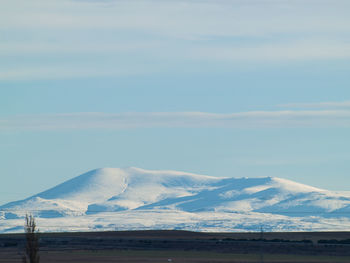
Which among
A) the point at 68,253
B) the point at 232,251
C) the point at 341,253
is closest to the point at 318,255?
the point at 341,253

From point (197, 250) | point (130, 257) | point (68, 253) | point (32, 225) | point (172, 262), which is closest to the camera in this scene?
point (32, 225)

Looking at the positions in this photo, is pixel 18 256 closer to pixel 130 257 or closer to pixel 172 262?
pixel 130 257

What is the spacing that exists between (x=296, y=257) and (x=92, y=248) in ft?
158

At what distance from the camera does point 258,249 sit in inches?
7382

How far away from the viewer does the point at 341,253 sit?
18000 centimetres

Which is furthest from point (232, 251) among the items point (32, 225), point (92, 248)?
point (32, 225)

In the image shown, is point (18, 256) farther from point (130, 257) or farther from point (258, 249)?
point (258, 249)

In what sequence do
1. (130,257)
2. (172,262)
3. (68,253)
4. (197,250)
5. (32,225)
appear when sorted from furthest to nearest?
(197,250), (68,253), (130,257), (172,262), (32,225)

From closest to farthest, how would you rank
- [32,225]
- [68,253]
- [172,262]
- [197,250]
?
[32,225] < [172,262] < [68,253] < [197,250]

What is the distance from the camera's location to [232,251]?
606ft

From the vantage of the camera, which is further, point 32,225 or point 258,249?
point 258,249

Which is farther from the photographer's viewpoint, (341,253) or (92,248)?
(92,248)

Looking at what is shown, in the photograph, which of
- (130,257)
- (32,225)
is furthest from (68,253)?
(32,225)

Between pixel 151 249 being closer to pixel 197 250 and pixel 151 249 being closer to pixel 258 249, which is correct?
pixel 197 250
